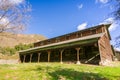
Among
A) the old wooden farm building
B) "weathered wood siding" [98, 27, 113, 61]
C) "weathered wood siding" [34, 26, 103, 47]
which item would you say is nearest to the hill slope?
the old wooden farm building

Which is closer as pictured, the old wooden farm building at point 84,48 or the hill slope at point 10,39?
the hill slope at point 10,39

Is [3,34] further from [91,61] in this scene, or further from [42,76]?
[91,61]

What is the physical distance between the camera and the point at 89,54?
29.2 m

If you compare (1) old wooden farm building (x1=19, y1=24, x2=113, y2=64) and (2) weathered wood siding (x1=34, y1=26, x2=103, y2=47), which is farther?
(2) weathered wood siding (x1=34, y1=26, x2=103, y2=47)

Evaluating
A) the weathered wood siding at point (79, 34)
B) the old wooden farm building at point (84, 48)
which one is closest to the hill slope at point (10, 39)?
the old wooden farm building at point (84, 48)

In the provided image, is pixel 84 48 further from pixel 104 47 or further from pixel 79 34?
pixel 79 34

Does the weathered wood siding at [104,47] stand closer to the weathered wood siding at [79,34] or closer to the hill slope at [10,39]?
the weathered wood siding at [79,34]

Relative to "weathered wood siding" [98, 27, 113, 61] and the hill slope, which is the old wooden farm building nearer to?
"weathered wood siding" [98, 27, 113, 61]

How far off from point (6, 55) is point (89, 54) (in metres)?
41.4

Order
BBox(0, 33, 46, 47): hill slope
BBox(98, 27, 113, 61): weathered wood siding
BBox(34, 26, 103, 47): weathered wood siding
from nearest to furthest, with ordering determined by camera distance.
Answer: BBox(0, 33, 46, 47): hill slope → BBox(98, 27, 113, 61): weathered wood siding → BBox(34, 26, 103, 47): weathered wood siding

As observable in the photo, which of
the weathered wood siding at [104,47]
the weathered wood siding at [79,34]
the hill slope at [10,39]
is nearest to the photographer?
the hill slope at [10,39]

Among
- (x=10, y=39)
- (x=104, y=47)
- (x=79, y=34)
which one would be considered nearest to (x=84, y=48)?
(x=104, y=47)

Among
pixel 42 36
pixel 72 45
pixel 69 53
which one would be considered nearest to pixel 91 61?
pixel 72 45

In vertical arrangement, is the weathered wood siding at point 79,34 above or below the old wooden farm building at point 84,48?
above
